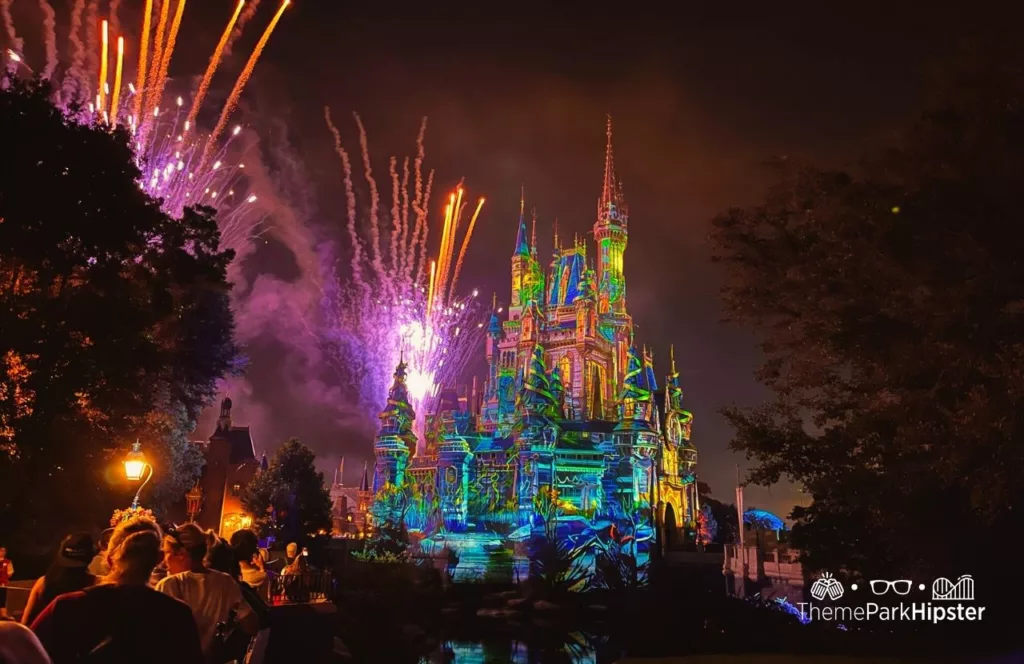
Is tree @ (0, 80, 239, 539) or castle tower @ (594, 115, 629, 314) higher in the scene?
castle tower @ (594, 115, 629, 314)

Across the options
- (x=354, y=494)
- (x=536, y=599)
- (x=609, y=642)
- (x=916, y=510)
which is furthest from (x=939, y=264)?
(x=354, y=494)

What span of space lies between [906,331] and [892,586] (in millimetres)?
7902

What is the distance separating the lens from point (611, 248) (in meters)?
88.8

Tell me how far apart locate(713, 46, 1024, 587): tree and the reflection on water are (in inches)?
660

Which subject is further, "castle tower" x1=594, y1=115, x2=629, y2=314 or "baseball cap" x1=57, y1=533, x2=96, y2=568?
"castle tower" x1=594, y1=115, x2=629, y2=314

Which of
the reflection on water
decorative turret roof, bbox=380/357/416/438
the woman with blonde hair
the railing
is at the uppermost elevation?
decorative turret roof, bbox=380/357/416/438

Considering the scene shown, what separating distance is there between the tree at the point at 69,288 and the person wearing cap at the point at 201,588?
1401 centimetres

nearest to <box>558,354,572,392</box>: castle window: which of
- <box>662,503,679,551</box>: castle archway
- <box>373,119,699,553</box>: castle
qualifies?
<box>373,119,699,553</box>: castle

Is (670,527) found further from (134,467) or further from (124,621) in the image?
(124,621)

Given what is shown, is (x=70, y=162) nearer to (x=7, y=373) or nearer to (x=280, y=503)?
(x=7, y=373)

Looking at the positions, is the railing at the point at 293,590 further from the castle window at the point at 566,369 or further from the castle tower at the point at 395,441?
the castle window at the point at 566,369

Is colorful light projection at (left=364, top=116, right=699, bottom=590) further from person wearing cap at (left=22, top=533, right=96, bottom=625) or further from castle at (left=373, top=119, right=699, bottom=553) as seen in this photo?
person wearing cap at (left=22, top=533, right=96, bottom=625)

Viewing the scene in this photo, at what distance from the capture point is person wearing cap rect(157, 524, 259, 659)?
229 inches

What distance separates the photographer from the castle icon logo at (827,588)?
19.9 m
